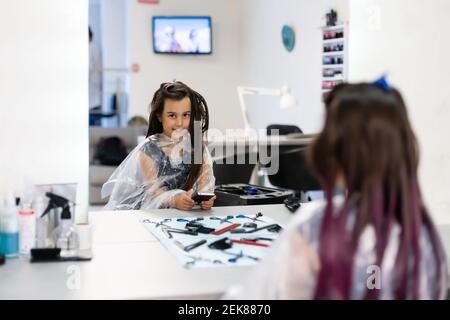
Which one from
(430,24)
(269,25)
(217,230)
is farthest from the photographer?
(269,25)

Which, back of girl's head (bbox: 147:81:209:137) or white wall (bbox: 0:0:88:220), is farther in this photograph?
back of girl's head (bbox: 147:81:209:137)

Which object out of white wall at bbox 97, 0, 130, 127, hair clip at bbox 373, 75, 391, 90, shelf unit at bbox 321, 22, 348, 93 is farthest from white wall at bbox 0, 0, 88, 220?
white wall at bbox 97, 0, 130, 127

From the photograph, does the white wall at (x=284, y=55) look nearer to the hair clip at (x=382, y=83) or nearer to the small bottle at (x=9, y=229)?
the small bottle at (x=9, y=229)

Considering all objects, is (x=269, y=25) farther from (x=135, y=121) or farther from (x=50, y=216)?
(x=50, y=216)

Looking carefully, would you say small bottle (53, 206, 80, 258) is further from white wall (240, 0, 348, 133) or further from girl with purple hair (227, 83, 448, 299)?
white wall (240, 0, 348, 133)

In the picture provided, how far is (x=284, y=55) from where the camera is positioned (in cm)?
581

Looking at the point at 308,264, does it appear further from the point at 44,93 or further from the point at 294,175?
the point at 294,175

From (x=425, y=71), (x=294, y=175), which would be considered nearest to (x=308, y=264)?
(x=425, y=71)

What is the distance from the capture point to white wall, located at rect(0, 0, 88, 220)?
5.69 ft

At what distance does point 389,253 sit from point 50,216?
96cm

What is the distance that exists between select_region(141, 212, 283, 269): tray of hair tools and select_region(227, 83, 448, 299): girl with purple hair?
49 cm
